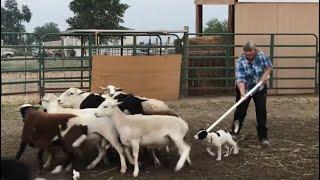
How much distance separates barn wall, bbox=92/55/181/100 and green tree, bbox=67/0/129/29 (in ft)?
133

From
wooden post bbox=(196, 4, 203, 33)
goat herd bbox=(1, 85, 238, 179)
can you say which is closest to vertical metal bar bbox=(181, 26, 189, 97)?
wooden post bbox=(196, 4, 203, 33)

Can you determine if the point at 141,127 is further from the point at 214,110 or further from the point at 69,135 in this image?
the point at 214,110

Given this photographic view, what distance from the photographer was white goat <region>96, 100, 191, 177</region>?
22.2 ft

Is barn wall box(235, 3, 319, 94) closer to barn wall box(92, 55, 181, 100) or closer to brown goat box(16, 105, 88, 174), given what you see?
barn wall box(92, 55, 181, 100)

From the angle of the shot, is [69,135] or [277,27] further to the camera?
[277,27]

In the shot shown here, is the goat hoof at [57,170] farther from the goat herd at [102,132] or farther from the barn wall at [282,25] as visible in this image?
the barn wall at [282,25]

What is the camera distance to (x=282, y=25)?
1672 cm

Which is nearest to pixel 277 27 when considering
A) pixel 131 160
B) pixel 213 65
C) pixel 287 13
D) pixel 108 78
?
pixel 287 13

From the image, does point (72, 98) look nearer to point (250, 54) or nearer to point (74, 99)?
point (74, 99)

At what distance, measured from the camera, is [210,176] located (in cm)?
680

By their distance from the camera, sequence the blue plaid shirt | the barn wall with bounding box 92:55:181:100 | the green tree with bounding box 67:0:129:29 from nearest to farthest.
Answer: the blue plaid shirt
the barn wall with bounding box 92:55:181:100
the green tree with bounding box 67:0:129:29

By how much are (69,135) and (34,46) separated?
837 centimetres

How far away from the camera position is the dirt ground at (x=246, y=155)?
22.6ft

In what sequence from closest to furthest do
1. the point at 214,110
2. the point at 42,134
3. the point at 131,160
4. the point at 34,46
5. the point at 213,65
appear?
the point at 42,134
the point at 131,160
the point at 214,110
the point at 34,46
the point at 213,65
